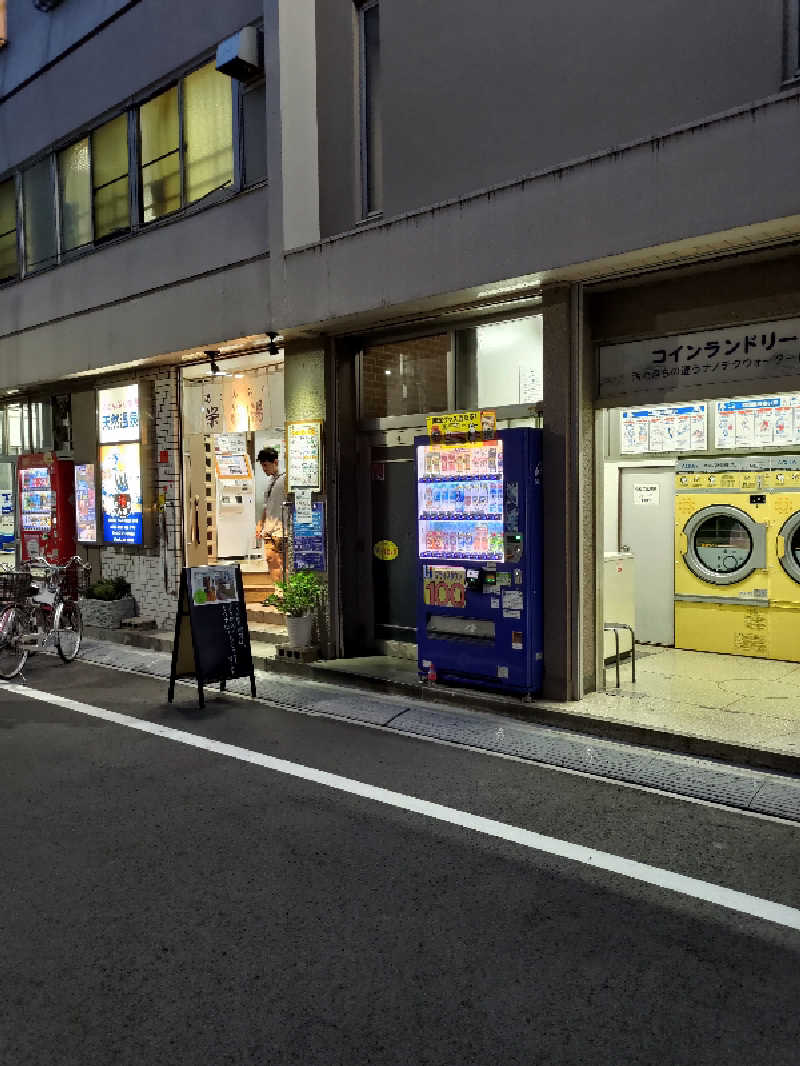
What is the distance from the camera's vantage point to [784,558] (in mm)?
9523

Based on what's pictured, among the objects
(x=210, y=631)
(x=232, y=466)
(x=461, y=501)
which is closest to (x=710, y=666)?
(x=461, y=501)

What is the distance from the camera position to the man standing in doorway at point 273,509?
1226 cm

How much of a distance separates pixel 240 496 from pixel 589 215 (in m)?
7.70

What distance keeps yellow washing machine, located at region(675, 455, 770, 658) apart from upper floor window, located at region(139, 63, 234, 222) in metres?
7.02

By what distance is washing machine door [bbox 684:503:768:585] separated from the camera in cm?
972

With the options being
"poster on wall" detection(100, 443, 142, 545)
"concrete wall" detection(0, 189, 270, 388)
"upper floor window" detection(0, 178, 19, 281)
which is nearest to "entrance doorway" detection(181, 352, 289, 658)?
"concrete wall" detection(0, 189, 270, 388)

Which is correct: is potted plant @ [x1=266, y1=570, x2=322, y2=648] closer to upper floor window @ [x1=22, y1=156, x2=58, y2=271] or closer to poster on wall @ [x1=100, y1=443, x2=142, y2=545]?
poster on wall @ [x1=100, y1=443, x2=142, y2=545]

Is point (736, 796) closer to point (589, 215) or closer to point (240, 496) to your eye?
point (589, 215)

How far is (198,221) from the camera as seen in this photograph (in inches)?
454

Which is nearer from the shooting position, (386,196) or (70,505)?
(386,196)

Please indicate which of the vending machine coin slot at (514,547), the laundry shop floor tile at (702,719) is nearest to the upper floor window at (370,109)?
the vending machine coin slot at (514,547)

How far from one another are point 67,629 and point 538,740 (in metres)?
6.77

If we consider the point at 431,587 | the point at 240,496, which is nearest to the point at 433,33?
the point at 431,587

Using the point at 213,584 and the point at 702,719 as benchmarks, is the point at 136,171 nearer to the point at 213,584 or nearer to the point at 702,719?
the point at 213,584
